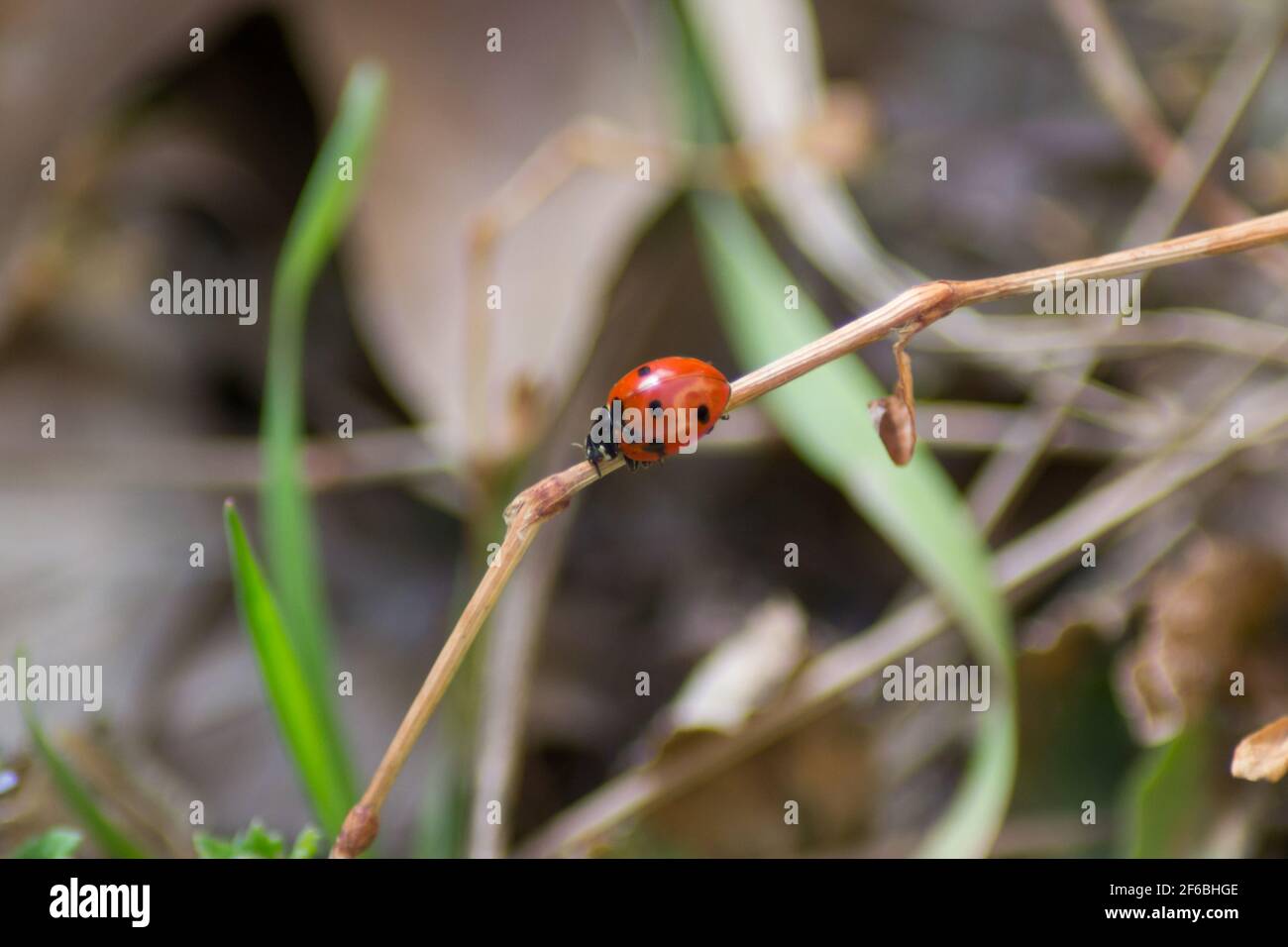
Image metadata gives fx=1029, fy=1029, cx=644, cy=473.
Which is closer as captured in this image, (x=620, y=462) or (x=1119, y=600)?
(x=620, y=462)

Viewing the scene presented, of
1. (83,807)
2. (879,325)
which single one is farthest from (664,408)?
(83,807)

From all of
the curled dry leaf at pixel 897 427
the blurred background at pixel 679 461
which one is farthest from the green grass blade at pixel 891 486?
the curled dry leaf at pixel 897 427

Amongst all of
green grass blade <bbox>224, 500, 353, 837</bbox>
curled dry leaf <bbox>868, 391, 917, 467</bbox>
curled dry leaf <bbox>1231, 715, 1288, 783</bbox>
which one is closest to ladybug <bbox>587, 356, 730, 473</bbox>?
curled dry leaf <bbox>868, 391, 917, 467</bbox>

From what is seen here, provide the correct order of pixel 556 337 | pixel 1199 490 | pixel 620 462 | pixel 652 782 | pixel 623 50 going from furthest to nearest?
pixel 623 50
pixel 556 337
pixel 1199 490
pixel 652 782
pixel 620 462
